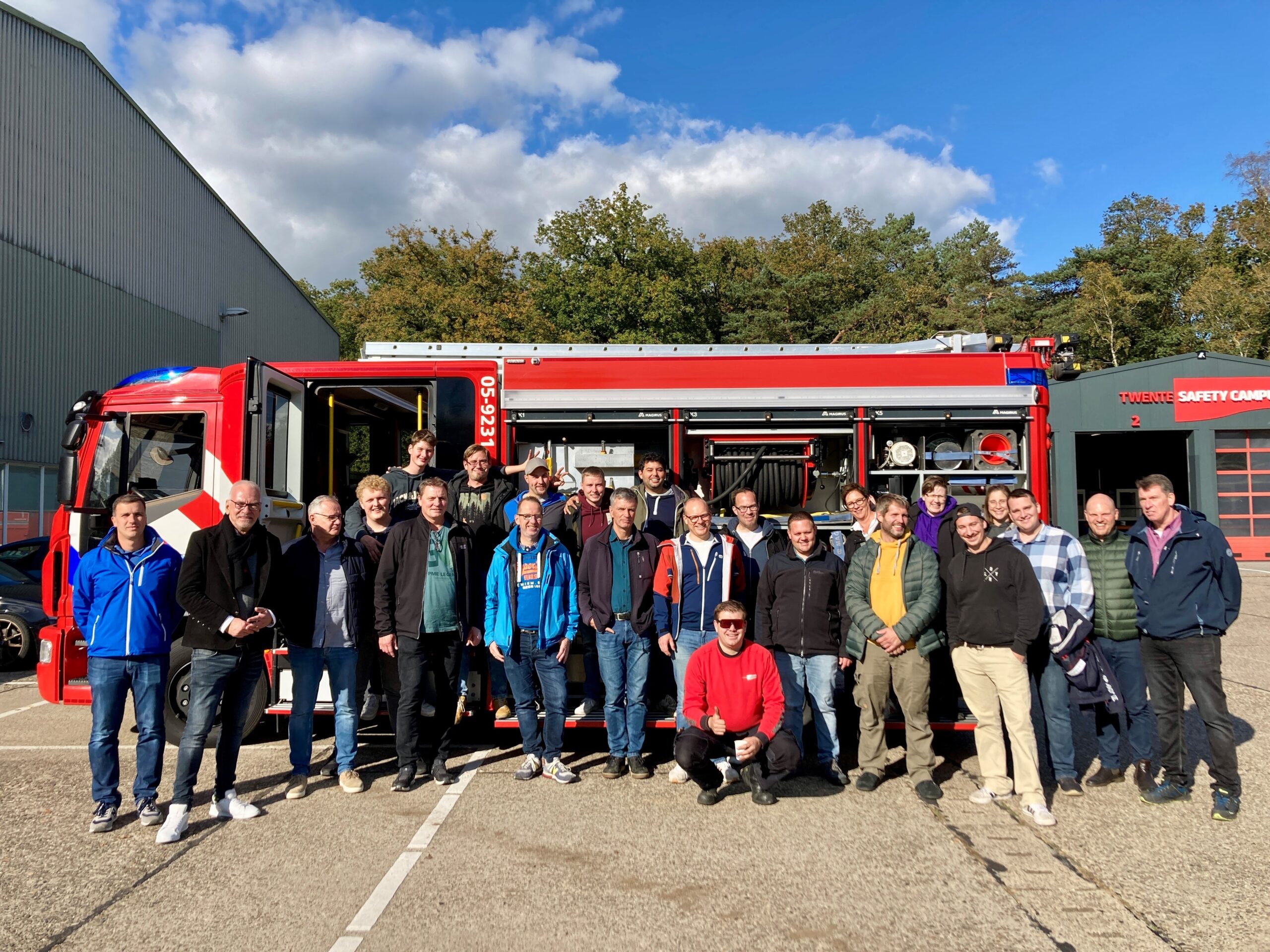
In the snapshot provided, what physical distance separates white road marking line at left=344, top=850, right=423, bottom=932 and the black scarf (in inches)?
66.8

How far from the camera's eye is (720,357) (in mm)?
6836

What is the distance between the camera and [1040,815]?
4.76m

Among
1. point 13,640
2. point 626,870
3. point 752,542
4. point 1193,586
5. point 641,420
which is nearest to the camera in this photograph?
point 626,870

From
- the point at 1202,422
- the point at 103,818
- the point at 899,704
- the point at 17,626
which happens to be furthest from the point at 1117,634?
the point at 1202,422

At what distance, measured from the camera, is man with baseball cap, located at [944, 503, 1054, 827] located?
4.98 m

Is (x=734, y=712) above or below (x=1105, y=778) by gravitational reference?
above

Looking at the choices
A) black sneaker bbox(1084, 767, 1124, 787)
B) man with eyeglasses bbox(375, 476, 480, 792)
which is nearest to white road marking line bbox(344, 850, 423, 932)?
man with eyeglasses bbox(375, 476, 480, 792)

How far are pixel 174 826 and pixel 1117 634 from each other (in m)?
5.41

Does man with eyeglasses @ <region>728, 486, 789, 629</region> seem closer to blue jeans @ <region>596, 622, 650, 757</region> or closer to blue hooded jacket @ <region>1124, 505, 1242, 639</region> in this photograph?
blue jeans @ <region>596, 622, 650, 757</region>

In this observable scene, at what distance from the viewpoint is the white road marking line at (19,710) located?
7637 mm

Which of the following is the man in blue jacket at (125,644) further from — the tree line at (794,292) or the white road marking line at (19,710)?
the tree line at (794,292)

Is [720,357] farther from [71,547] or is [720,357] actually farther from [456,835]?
[71,547]

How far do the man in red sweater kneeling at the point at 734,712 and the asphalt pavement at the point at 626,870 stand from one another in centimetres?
23

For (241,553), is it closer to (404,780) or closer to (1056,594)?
(404,780)
